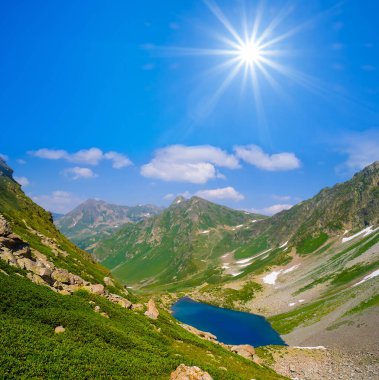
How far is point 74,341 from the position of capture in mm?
24094

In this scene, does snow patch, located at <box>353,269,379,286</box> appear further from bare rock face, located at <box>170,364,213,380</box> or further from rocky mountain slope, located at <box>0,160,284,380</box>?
bare rock face, located at <box>170,364,213,380</box>

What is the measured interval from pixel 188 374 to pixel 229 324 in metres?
129

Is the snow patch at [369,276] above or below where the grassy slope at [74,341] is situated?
above

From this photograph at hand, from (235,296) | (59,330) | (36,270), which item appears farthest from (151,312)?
(235,296)

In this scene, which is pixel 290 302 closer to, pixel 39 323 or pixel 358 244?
pixel 358 244

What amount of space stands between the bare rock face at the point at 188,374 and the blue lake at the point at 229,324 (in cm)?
9550

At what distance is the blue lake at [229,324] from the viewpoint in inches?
4570

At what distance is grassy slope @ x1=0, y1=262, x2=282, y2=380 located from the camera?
1983cm

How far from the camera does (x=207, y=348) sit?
136ft

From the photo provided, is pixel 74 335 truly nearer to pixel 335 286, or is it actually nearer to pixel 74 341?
pixel 74 341

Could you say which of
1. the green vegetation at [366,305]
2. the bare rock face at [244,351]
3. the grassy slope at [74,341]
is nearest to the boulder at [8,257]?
the grassy slope at [74,341]

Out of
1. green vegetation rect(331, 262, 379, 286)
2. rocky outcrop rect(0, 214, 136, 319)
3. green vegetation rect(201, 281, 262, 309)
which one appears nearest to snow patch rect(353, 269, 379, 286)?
green vegetation rect(331, 262, 379, 286)

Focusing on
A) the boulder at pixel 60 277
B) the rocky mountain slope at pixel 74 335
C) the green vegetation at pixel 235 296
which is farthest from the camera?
the green vegetation at pixel 235 296

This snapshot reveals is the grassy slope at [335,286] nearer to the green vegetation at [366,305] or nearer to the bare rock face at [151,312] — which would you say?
the green vegetation at [366,305]
